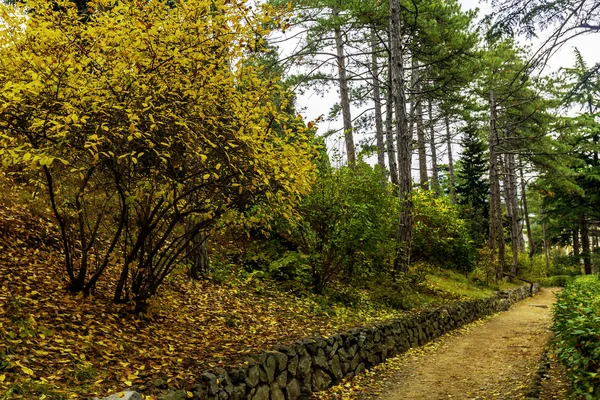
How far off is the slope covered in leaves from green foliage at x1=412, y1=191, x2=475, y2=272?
641 cm

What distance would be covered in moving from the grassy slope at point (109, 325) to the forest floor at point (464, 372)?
98cm

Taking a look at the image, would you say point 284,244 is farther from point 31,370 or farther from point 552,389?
point 31,370

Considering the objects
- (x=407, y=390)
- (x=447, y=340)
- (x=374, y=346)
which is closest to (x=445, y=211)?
(x=447, y=340)

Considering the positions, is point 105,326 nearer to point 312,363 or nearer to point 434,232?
point 312,363

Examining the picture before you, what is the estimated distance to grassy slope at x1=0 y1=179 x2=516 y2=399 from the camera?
374 cm

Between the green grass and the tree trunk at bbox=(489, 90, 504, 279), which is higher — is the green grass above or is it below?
below

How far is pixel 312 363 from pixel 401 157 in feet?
21.2

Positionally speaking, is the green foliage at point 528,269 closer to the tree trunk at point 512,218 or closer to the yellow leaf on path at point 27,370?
the tree trunk at point 512,218

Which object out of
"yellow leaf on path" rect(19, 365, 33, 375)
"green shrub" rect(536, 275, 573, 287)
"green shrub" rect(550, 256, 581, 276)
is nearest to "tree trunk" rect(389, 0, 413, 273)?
"yellow leaf on path" rect(19, 365, 33, 375)

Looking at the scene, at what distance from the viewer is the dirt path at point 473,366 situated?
6125 millimetres

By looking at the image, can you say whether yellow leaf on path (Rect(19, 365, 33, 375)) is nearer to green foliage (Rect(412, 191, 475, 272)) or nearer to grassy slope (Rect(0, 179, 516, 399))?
grassy slope (Rect(0, 179, 516, 399))

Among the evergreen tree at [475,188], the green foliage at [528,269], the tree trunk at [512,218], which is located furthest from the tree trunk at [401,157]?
the green foliage at [528,269]

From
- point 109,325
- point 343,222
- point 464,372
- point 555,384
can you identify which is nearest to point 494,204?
point 343,222

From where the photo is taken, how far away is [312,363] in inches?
234
